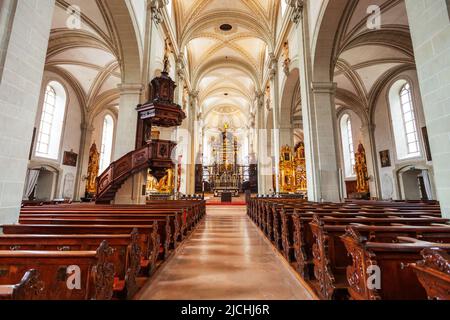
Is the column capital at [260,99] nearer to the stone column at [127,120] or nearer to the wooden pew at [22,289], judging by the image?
the stone column at [127,120]

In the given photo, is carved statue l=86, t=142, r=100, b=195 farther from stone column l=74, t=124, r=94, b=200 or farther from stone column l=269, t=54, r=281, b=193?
stone column l=269, t=54, r=281, b=193

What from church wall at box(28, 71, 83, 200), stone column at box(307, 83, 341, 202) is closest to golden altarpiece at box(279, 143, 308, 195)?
stone column at box(307, 83, 341, 202)

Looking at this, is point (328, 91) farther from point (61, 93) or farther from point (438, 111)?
point (61, 93)

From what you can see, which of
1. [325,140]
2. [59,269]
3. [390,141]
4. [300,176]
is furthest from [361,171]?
[59,269]

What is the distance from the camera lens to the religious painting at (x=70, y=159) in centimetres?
1299

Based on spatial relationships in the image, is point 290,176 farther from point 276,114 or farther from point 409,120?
point 409,120

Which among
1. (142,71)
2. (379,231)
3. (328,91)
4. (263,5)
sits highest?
(263,5)

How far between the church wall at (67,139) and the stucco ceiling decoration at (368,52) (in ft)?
45.5

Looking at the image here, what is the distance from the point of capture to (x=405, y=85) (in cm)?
1237

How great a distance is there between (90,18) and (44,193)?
928cm

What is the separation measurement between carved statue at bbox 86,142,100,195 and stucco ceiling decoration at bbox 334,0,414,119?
15160 millimetres

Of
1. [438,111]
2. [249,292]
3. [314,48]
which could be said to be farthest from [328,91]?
[249,292]

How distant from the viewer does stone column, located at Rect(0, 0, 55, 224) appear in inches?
98.5

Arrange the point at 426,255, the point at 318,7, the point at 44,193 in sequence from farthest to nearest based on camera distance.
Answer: the point at 44,193
the point at 318,7
the point at 426,255
